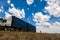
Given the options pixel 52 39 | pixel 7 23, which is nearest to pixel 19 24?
pixel 7 23

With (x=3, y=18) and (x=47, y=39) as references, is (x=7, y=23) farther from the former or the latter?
(x=47, y=39)

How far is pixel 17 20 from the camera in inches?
3282

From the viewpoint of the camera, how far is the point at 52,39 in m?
14.1

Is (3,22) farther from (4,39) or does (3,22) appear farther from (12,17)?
(4,39)

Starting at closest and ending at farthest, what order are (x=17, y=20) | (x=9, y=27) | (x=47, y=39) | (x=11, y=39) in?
(x=11, y=39) < (x=47, y=39) < (x=9, y=27) < (x=17, y=20)

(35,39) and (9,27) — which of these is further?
(9,27)

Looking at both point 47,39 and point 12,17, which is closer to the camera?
point 47,39

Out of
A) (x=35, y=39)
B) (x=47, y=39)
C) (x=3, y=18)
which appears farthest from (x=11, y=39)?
(x=3, y=18)

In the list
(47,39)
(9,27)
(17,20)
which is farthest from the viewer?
(17,20)

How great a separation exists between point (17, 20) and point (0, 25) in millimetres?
11005

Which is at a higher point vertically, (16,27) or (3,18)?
(3,18)

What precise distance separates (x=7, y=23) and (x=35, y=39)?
66.6 metres

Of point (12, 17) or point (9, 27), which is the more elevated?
point (12, 17)

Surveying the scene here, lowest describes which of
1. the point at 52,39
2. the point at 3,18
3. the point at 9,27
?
the point at 52,39
